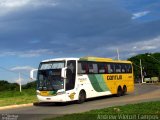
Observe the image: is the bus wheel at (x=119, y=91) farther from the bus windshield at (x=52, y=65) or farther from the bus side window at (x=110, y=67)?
the bus windshield at (x=52, y=65)

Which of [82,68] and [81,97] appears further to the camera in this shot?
[82,68]

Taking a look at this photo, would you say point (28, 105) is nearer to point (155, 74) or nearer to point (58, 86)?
point (58, 86)

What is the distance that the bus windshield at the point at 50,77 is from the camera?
26359 mm

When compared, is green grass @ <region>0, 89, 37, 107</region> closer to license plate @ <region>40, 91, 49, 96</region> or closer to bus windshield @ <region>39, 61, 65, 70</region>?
license plate @ <region>40, 91, 49, 96</region>

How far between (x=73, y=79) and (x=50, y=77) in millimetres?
1579

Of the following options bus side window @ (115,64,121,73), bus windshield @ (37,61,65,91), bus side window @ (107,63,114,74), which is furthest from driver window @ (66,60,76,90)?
bus side window @ (115,64,121,73)

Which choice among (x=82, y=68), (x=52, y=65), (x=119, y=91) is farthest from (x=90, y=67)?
(x=119, y=91)

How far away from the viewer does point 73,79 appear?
89.0ft

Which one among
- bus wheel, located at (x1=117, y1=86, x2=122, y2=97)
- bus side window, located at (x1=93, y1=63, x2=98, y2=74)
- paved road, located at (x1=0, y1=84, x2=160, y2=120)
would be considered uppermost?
bus side window, located at (x1=93, y1=63, x2=98, y2=74)

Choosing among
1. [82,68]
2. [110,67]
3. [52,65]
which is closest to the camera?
[52,65]

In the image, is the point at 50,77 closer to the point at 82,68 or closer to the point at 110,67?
the point at 82,68

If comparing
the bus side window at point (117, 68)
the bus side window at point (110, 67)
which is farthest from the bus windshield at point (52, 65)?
the bus side window at point (117, 68)

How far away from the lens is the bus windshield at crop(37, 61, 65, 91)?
86.5ft

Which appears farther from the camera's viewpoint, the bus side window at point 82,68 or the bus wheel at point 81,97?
the bus side window at point 82,68
